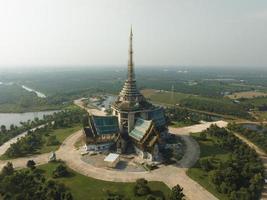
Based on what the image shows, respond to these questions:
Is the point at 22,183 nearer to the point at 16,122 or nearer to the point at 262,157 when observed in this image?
the point at 262,157

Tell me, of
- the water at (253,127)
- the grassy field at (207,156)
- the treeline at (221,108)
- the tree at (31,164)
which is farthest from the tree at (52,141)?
the treeline at (221,108)

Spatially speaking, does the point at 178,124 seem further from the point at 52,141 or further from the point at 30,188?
the point at 30,188

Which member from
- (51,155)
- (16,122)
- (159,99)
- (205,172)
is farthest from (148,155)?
(159,99)

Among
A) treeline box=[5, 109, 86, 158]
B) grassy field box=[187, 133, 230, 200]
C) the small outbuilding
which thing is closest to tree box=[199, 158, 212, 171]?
grassy field box=[187, 133, 230, 200]

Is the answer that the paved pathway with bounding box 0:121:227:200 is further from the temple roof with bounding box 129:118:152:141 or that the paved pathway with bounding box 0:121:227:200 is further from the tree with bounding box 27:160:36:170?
the temple roof with bounding box 129:118:152:141

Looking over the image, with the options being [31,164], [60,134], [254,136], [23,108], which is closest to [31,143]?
[60,134]
